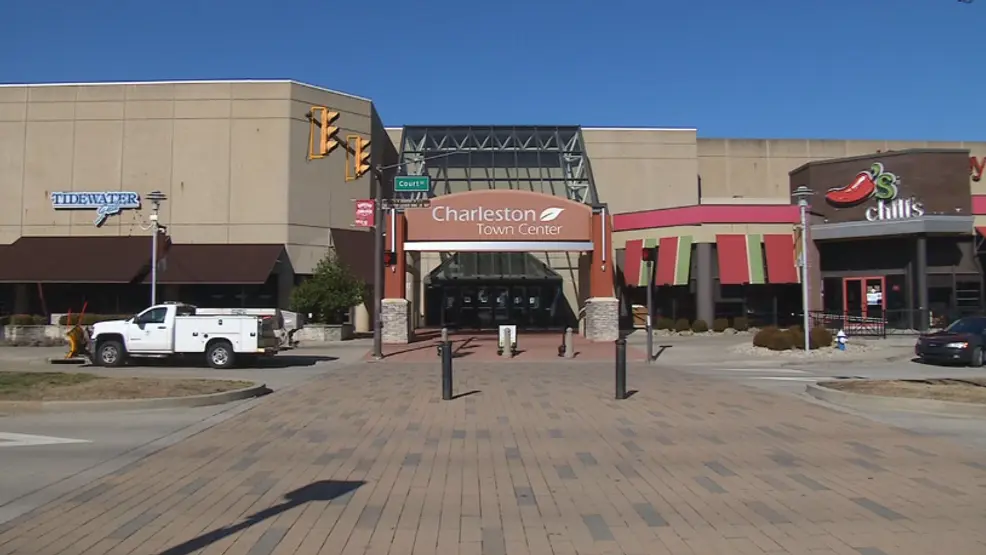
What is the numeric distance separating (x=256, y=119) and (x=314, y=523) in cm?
3566

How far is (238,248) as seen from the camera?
38.4 meters

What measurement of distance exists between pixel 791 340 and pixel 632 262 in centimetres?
1341

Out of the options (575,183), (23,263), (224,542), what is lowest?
(224,542)

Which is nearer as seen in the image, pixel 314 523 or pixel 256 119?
pixel 314 523

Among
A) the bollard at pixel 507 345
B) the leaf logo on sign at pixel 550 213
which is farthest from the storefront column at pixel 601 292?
the bollard at pixel 507 345

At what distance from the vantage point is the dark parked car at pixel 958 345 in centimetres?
2302

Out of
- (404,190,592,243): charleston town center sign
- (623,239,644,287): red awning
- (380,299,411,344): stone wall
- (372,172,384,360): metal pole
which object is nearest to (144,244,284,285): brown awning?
(380,299,411,344): stone wall

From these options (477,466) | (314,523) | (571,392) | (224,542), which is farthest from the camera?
(571,392)

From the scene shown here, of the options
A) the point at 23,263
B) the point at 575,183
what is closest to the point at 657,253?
the point at 575,183

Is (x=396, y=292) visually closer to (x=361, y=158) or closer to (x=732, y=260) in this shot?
(x=361, y=158)

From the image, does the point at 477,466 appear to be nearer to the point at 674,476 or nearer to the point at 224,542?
the point at 674,476

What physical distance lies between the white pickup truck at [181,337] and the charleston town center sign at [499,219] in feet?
39.7

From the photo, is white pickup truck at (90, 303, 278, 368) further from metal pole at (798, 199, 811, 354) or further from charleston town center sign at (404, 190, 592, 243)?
metal pole at (798, 199, 811, 354)

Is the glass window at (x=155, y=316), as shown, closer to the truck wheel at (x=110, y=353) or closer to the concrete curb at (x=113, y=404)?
the truck wheel at (x=110, y=353)
